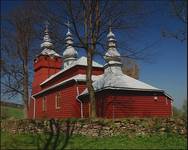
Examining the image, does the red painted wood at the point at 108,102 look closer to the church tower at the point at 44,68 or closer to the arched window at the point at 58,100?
the arched window at the point at 58,100

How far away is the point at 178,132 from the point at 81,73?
18283 mm

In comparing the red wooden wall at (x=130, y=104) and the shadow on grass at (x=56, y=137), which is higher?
the red wooden wall at (x=130, y=104)

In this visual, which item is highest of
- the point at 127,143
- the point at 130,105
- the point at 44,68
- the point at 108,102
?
the point at 44,68

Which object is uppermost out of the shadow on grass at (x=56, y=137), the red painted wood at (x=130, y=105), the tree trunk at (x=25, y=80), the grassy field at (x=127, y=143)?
the tree trunk at (x=25, y=80)

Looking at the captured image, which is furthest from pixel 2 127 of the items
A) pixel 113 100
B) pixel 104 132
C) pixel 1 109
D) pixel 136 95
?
pixel 1 109

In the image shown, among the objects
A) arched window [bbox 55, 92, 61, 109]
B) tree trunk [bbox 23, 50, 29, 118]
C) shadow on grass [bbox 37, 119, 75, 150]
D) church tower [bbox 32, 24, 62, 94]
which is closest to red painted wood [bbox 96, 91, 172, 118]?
arched window [bbox 55, 92, 61, 109]

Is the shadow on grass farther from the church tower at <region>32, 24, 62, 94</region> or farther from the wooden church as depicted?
the church tower at <region>32, 24, 62, 94</region>

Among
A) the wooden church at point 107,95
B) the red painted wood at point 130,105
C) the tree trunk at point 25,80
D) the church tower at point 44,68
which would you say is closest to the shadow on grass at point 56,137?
the wooden church at point 107,95

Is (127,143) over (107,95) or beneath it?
beneath

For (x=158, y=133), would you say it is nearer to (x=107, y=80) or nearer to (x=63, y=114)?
(x=107, y=80)

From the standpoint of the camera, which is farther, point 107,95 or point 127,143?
point 107,95

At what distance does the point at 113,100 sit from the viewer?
27688 millimetres

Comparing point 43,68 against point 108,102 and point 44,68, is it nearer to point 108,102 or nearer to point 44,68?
point 44,68

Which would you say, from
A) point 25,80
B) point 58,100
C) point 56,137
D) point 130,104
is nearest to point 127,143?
point 56,137
